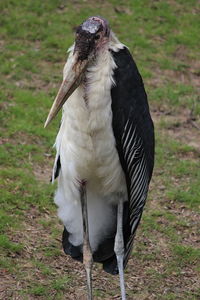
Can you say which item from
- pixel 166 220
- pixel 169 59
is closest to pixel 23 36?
pixel 169 59

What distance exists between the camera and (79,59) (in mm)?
4445

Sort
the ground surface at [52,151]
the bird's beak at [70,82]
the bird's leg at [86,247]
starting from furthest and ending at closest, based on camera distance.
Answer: the ground surface at [52,151] < the bird's leg at [86,247] < the bird's beak at [70,82]

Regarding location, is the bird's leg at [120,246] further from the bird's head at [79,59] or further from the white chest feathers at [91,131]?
the bird's head at [79,59]

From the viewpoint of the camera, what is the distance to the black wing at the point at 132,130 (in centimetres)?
450

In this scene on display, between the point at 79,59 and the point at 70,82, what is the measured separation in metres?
0.15

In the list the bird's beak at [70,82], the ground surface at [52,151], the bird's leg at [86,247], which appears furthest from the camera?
the ground surface at [52,151]

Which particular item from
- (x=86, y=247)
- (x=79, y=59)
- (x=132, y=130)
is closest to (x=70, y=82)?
(x=79, y=59)

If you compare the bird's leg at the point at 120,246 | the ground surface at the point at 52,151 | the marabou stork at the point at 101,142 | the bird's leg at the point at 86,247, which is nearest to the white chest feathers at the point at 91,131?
the marabou stork at the point at 101,142

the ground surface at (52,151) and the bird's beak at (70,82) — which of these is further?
the ground surface at (52,151)

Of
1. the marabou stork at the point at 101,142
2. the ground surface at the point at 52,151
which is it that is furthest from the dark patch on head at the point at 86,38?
the ground surface at the point at 52,151

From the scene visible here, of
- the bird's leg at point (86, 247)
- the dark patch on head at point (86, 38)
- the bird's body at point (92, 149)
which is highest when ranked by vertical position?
the dark patch on head at point (86, 38)

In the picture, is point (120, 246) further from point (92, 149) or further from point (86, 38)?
point (86, 38)

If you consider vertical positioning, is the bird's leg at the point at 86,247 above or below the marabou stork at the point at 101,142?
below

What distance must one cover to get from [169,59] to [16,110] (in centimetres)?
254
